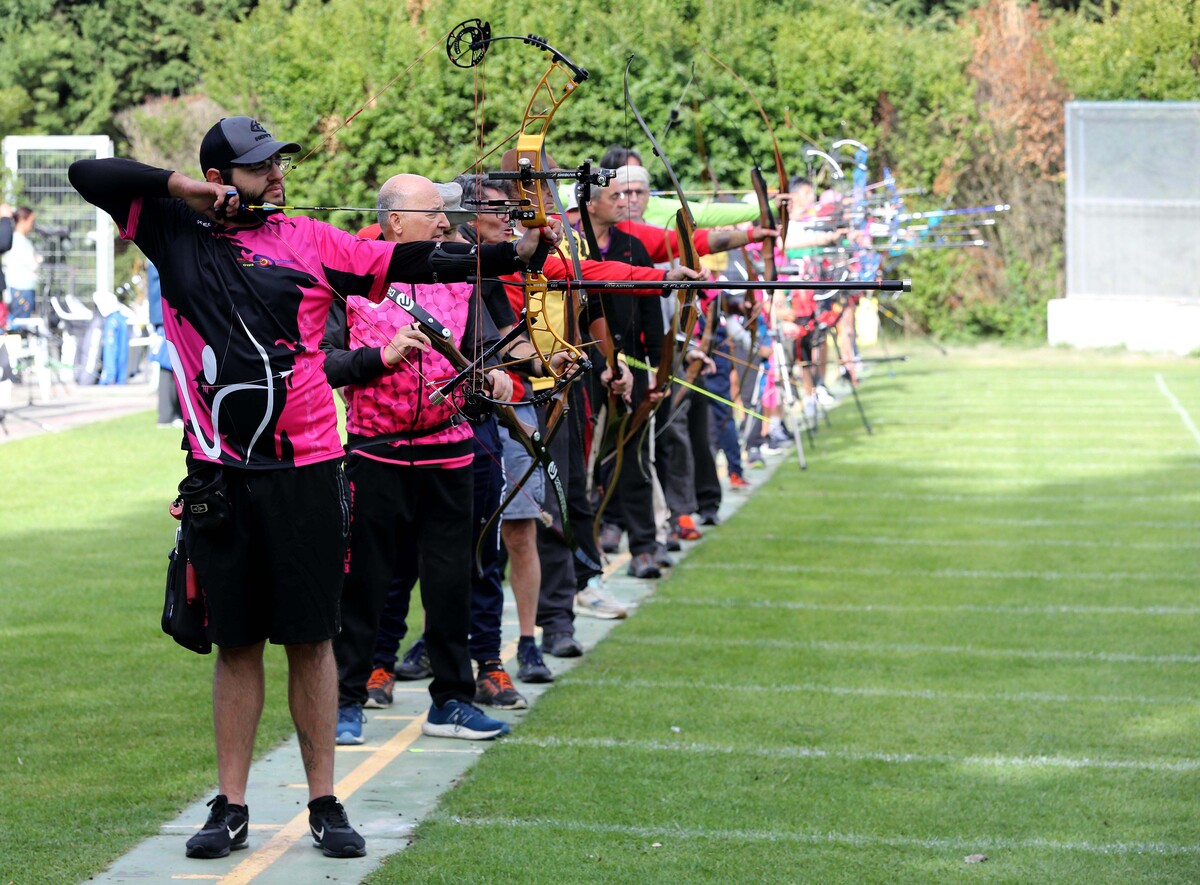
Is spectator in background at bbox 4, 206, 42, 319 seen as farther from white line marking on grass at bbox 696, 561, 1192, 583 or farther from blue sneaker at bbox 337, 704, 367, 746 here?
blue sneaker at bbox 337, 704, 367, 746

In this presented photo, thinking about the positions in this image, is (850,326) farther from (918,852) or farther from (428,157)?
(918,852)

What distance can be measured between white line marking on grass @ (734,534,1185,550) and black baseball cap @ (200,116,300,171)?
6803 millimetres

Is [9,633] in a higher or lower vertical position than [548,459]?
lower

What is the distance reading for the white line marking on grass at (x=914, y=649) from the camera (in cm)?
736

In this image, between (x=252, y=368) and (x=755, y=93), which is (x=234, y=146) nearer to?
(x=252, y=368)

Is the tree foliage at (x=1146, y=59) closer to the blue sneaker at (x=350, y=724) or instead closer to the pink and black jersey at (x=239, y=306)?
the blue sneaker at (x=350, y=724)

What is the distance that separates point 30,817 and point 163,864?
24.9 inches

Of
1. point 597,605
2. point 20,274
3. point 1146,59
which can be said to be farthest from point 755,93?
point 597,605

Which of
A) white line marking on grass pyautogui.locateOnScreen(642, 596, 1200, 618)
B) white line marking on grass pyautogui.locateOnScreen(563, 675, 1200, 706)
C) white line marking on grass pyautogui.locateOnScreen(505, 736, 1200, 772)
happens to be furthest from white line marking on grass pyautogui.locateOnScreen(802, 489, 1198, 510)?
white line marking on grass pyautogui.locateOnScreen(505, 736, 1200, 772)

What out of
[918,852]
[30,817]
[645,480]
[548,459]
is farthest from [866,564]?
[30,817]

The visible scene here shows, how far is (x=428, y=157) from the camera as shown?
79.4ft

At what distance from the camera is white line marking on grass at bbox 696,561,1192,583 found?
9.37 meters

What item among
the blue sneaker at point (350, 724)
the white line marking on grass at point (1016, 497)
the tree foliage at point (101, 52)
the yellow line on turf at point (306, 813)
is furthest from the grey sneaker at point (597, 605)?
the tree foliage at point (101, 52)

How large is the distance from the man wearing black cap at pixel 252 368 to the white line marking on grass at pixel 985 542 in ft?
21.3
